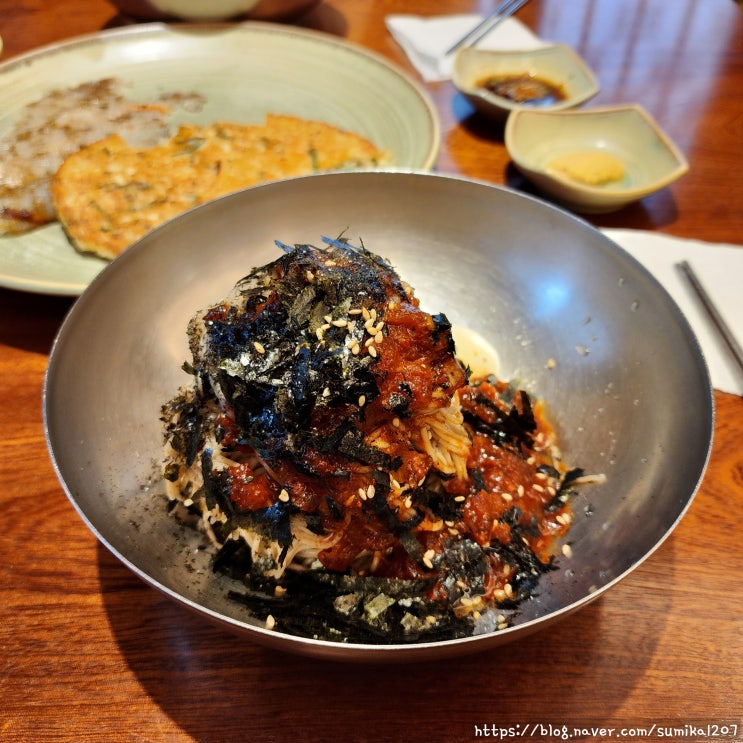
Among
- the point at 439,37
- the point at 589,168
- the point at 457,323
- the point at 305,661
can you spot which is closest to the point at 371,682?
the point at 305,661

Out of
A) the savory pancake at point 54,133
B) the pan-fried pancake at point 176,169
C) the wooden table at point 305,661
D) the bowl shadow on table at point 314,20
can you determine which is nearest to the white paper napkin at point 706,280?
the wooden table at point 305,661

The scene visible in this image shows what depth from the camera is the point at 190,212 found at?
192 centimetres

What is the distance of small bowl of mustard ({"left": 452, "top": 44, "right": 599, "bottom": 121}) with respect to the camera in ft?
10.3

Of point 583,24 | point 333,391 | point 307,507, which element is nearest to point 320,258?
point 333,391

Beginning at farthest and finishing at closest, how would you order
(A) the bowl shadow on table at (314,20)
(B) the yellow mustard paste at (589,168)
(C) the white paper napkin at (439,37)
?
1. (A) the bowl shadow on table at (314,20)
2. (C) the white paper napkin at (439,37)
3. (B) the yellow mustard paste at (589,168)

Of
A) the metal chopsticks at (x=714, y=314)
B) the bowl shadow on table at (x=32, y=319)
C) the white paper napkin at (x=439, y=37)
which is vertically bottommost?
the bowl shadow on table at (x=32, y=319)

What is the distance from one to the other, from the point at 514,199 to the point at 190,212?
3.40 feet

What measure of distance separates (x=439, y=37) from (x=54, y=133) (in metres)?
2.26

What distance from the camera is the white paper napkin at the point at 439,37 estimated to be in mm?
3539

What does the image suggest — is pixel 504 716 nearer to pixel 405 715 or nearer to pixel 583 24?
pixel 405 715

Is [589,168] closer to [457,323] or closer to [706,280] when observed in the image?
[706,280]

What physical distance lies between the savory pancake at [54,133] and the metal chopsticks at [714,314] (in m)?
2.32

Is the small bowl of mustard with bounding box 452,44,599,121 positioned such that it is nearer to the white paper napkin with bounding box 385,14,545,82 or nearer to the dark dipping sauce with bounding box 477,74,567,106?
the dark dipping sauce with bounding box 477,74,567,106

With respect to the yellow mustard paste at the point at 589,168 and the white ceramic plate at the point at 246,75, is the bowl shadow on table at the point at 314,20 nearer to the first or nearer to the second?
the white ceramic plate at the point at 246,75
